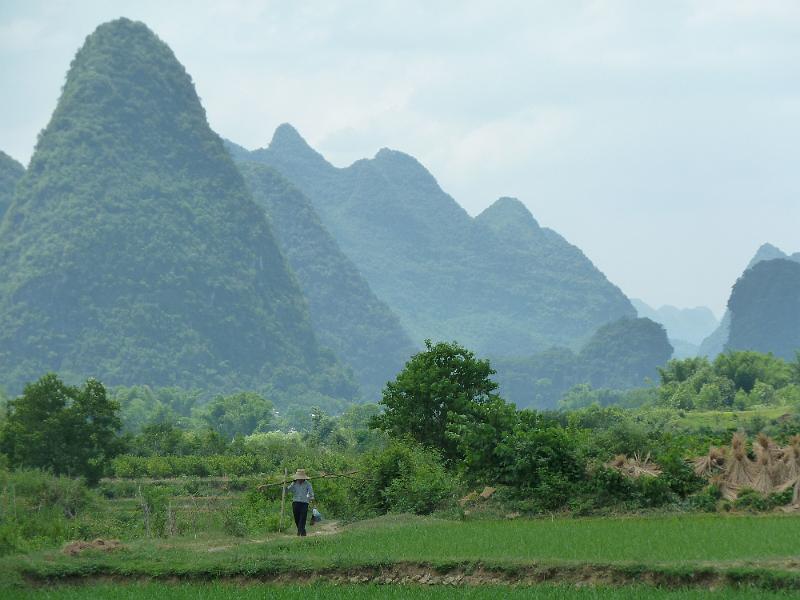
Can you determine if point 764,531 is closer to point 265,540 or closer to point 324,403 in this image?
point 265,540

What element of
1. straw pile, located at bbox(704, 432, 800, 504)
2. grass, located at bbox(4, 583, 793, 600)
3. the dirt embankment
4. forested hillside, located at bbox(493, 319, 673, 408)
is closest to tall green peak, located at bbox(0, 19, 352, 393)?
forested hillside, located at bbox(493, 319, 673, 408)

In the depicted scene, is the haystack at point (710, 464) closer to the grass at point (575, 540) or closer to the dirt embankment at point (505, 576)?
the grass at point (575, 540)

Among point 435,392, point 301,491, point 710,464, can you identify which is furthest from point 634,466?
point 435,392

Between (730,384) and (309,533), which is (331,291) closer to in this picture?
(730,384)

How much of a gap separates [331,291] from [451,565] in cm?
15459

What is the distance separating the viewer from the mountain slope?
16575cm

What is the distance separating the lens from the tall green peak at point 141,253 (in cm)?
11183

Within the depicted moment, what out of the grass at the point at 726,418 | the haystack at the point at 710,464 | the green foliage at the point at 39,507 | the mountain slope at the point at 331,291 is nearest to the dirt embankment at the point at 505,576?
the green foliage at the point at 39,507

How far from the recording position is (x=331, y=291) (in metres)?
168

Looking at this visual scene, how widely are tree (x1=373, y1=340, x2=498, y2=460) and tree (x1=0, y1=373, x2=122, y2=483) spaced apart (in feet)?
32.8

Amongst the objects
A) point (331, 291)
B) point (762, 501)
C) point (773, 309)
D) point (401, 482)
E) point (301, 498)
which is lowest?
point (762, 501)

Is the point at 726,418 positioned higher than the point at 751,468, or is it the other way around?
the point at 751,468

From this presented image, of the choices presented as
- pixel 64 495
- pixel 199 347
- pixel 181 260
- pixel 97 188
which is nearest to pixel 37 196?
pixel 97 188

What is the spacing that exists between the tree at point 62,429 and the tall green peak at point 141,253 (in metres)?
76.3
